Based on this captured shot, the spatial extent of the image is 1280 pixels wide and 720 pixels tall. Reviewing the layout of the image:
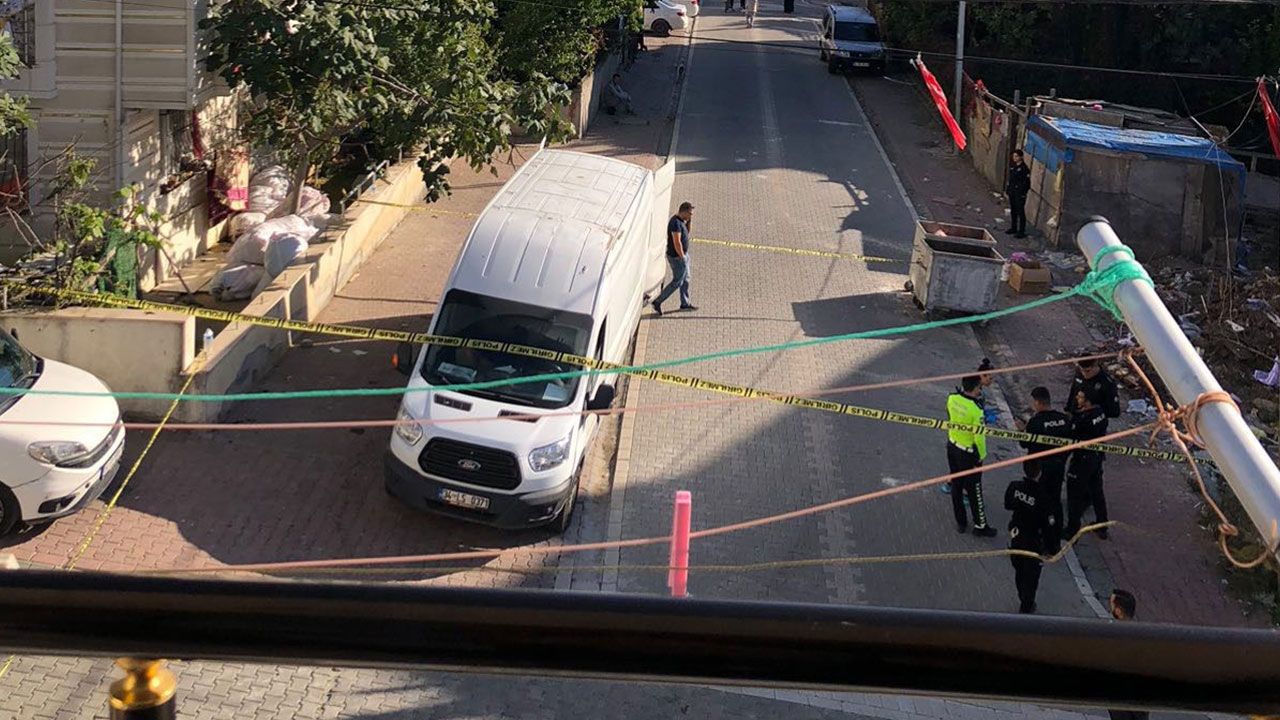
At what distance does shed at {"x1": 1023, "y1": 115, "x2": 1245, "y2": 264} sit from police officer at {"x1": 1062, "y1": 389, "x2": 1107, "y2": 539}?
10561 mm

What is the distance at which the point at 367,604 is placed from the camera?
4.51 ft

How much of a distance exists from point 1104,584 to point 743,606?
431 inches

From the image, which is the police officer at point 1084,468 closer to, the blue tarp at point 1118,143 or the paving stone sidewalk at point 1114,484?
the paving stone sidewalk at point 1114,484

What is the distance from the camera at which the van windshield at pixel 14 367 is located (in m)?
10.8

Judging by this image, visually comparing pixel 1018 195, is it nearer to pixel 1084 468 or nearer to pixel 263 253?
pixel 1084 468

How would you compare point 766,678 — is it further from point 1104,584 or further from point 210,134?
point 210,134

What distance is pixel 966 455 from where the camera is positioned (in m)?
11.7

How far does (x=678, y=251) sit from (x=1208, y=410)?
45.0 feet

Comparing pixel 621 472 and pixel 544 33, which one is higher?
pixel 544 33

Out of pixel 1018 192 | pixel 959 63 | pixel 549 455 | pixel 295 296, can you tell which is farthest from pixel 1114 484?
pixel 959 63

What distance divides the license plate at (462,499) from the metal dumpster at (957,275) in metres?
8.97

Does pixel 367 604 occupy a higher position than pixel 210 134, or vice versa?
pixel 367 604

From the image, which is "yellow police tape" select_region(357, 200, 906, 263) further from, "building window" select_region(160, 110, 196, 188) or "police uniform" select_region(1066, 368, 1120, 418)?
"police uniform" select_region(1066, 368, 1120, 418)

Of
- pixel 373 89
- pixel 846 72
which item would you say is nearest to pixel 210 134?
pixel 373 89
